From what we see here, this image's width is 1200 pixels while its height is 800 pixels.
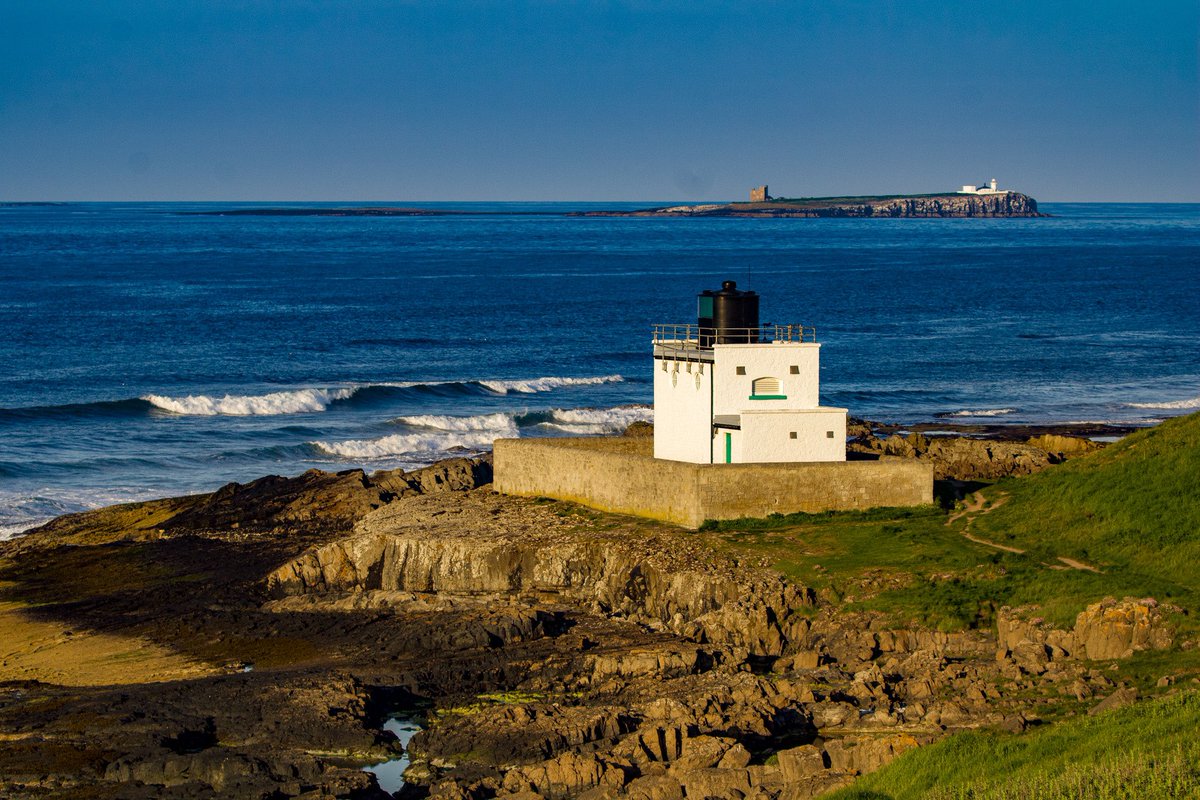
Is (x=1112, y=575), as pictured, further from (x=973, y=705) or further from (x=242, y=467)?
(x=242, y=467)

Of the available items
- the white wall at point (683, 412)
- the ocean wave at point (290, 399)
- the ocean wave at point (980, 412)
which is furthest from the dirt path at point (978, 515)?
the ocean wave at point (290, 399)

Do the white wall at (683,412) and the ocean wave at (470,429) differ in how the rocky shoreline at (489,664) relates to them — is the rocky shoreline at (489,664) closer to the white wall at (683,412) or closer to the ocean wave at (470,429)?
the white wall at (683,412)

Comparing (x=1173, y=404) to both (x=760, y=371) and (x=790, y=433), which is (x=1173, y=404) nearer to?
(x=760, y=371)

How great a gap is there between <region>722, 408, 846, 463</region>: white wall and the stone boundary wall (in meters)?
0.90

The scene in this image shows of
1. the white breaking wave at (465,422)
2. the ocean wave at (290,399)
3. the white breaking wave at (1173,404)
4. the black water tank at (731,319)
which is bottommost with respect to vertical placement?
the white breaking wave at (465,422)

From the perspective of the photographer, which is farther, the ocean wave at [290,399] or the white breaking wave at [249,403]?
the white breaking wave at [249,403]

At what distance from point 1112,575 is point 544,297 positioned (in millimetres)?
75327

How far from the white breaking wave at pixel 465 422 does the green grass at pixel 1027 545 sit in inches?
942

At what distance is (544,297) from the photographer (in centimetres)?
9831

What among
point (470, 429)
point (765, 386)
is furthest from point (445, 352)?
point (765, 386)

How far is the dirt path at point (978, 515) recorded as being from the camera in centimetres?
2540

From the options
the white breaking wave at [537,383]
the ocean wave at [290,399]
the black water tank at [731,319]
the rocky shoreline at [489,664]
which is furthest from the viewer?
the white breaking wave at [537,383]

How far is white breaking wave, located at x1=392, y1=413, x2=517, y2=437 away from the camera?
51.6 metres

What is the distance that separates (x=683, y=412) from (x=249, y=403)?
93.4 feet
